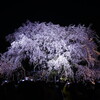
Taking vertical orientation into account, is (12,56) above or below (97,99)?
above

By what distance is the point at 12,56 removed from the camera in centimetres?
1886

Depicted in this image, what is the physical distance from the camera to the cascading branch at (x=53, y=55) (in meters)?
17.8

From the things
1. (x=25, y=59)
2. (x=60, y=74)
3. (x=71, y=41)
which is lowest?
(x=60, y=74)

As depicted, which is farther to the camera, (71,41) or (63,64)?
(71,41)

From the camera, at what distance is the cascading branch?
1781cm

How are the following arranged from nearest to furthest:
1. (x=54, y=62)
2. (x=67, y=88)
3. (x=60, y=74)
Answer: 1. (x=67, y=88)
2. (x=54, y=62)
3. (x=60, y=74)

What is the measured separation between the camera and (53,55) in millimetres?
18234

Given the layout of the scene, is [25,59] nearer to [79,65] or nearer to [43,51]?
[43,51]

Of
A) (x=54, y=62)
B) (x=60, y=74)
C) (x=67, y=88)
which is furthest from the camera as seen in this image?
(x=60, y=74)

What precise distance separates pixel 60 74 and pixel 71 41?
297 centimetres

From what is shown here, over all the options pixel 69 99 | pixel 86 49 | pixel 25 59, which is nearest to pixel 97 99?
pixel 69 99

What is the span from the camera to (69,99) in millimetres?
8250

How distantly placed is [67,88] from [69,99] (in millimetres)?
427

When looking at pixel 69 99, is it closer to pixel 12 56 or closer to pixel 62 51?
pixel 62 51
